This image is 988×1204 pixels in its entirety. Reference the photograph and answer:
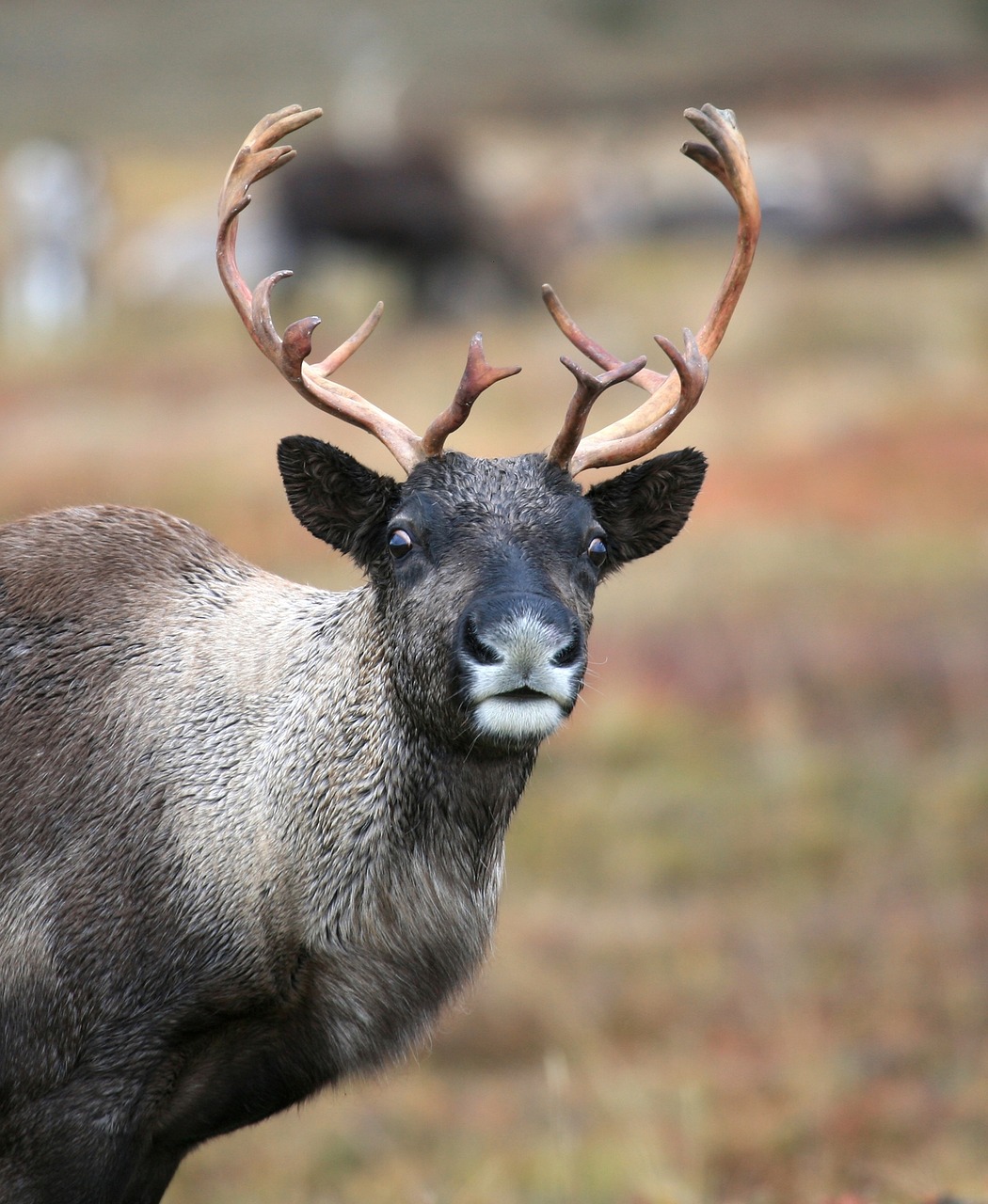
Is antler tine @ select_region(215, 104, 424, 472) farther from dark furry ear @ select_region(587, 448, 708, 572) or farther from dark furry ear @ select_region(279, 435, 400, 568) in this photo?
dark furry ear @ select_region(587, 448, 708, 572)

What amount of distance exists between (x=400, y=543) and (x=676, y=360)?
97 centimetres

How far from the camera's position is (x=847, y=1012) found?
9.57 m

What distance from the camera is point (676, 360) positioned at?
4.98 meters

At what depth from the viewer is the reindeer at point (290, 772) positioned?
466cm

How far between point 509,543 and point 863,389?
55.0 feet

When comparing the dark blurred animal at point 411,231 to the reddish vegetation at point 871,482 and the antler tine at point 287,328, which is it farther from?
the antler tine at point 287,328

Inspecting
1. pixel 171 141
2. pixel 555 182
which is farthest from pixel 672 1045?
pixel 171 141

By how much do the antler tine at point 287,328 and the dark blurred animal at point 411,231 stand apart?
71.8ft

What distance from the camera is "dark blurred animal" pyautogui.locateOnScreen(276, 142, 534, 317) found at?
89.5ft

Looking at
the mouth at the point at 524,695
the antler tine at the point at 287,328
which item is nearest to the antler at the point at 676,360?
the antler tine at the point at 287,328

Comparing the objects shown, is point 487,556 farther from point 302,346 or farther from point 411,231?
point 411,231

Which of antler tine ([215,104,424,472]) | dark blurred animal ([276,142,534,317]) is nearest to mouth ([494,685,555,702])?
antler tine ([215,104,424,472])

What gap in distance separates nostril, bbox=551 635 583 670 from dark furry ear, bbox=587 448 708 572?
864mm

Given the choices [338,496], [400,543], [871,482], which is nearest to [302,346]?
[338,496]
